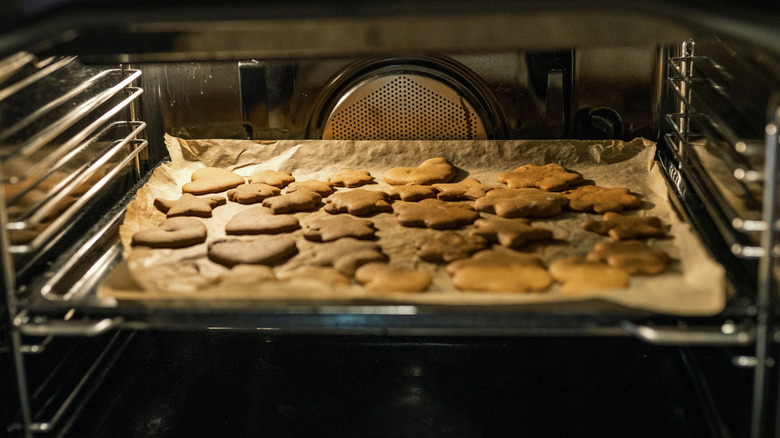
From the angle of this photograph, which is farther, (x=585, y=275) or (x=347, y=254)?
(x=347, y=254)

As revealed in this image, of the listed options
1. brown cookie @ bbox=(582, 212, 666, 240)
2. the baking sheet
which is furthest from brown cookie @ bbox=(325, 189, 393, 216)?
brown cookie @ bbox=(582, 212, 666, 240)

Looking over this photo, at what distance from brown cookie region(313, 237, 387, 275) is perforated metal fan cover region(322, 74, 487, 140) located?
0.51 meters

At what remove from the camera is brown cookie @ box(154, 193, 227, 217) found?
165cm

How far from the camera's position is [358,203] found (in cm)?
167

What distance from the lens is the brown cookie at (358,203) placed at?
1.66m

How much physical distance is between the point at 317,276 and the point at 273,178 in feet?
1.84

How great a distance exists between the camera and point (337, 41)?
1132mm

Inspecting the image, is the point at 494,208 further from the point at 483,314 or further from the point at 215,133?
the point at 215,133

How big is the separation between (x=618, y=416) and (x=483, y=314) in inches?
17.9

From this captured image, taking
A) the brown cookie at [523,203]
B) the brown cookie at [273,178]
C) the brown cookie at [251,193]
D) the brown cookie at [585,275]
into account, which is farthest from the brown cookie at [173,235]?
the brown cookie at [585,275]

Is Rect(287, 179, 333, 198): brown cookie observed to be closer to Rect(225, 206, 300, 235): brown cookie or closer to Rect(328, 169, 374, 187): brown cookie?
Rect(328, 169, 374, 187): brown cookie

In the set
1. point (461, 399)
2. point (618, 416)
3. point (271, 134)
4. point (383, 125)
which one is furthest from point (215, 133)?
point (618, 416)

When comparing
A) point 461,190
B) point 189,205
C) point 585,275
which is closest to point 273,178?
point 189,205

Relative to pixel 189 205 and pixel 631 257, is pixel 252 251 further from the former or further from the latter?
pixel 631 257
